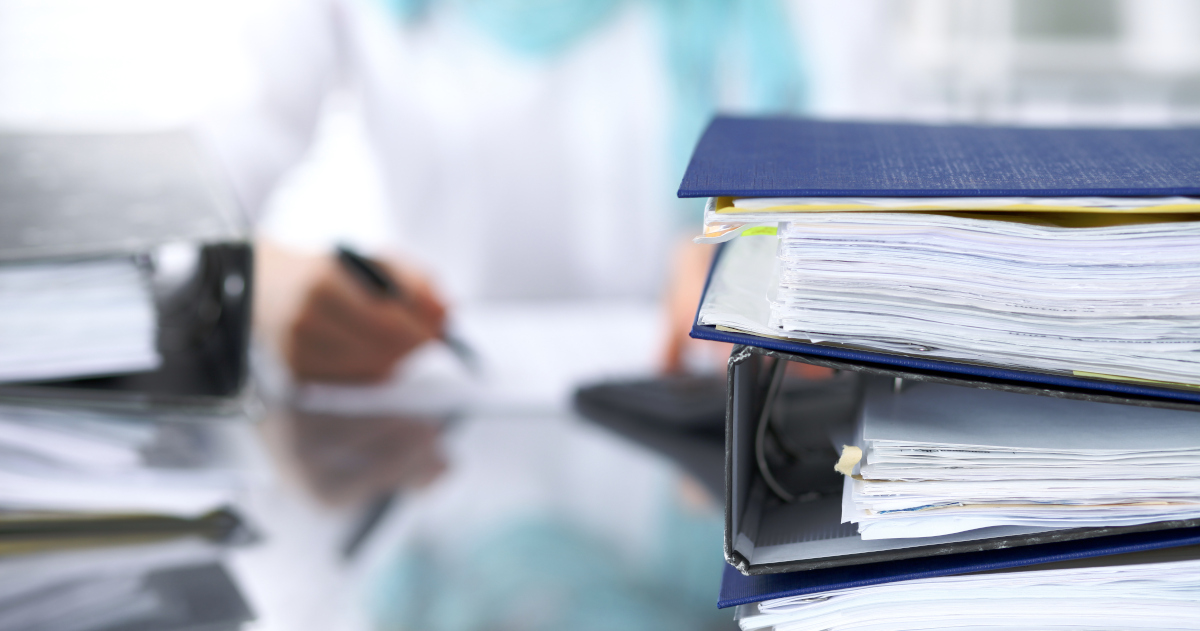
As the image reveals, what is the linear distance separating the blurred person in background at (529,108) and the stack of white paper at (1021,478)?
1.30 metres

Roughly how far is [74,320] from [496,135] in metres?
1.25

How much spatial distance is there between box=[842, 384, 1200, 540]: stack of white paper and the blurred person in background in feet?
4.28

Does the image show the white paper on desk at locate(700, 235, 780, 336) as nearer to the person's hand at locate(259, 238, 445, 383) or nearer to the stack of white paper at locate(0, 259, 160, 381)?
the stack of white paper at locate(0, 259, 160, 381)

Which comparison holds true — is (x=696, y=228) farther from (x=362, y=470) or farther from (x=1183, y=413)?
(x=1183, y=413)

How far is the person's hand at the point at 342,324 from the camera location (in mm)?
881

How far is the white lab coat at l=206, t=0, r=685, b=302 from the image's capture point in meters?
1.61

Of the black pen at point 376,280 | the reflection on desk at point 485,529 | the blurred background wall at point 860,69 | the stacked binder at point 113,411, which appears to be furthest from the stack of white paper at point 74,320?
the blurred background wall at point 860,69

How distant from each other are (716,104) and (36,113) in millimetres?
1238

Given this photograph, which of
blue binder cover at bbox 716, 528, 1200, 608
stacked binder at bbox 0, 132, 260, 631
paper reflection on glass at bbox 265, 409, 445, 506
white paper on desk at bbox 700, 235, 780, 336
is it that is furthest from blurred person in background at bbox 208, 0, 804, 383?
blue binder cover at bbox 716, 528, 1200, 608

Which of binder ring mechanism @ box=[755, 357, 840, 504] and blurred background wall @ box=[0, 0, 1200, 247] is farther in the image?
blurred background wall @ box=[0, 0, 1200, 247]

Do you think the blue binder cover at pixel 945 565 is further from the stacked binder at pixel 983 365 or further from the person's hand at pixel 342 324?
the person's hand at pixel 342 324

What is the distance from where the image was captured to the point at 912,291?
29cm

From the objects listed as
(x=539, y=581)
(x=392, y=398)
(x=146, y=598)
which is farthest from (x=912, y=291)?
(x=392, y=398)

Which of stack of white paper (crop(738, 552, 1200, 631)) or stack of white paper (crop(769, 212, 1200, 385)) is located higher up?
stack of white paper (crop(769, 212, 1200, 385))
